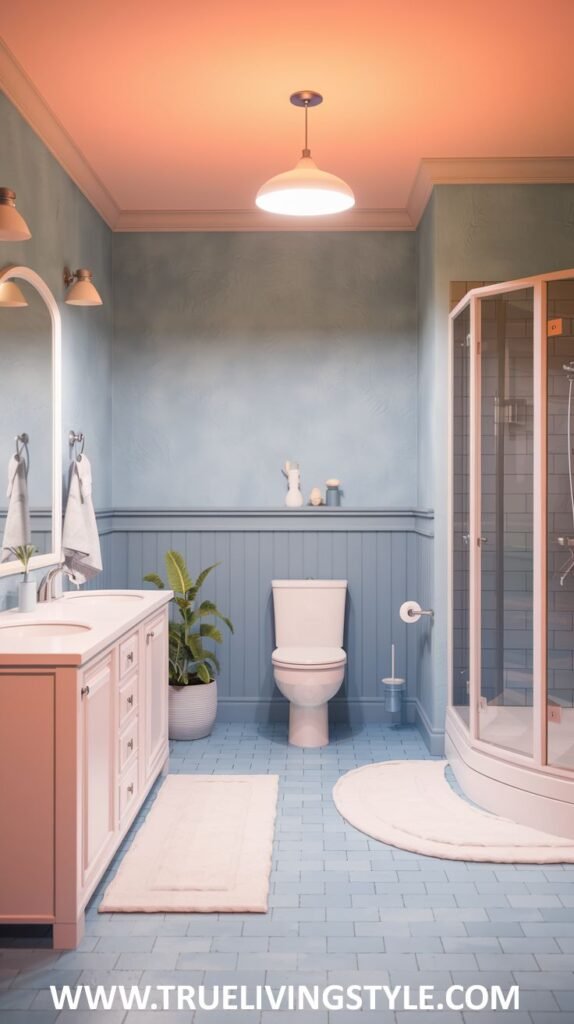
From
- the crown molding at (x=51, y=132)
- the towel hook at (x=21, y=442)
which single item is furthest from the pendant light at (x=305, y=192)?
the towel hook at (x=21, y=442)

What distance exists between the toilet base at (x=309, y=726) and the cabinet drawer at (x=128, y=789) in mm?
1280

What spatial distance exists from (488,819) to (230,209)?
3.16 m

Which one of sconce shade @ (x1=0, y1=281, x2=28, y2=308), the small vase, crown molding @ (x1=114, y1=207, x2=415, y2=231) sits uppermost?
crown molding @ (x1=114, y1=207, x2=415, y2=231)

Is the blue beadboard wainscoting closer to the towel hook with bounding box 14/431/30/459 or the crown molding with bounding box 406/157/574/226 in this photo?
the towel hook with bounding box 14/431/30/459

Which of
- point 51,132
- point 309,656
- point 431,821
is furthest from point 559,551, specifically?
point 51,132

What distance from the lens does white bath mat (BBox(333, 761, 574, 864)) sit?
289cm

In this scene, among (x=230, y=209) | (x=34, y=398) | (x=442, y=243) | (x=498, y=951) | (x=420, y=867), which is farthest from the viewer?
(x=230, y=209)

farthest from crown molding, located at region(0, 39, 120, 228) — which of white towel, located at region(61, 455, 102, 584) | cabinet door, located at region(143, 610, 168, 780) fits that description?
cabinet door, located at region(143, 610, 168, 780)

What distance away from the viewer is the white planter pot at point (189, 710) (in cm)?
423

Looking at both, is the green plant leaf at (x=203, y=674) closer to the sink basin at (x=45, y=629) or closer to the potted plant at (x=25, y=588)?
the potted plant at (x=25, y=588)

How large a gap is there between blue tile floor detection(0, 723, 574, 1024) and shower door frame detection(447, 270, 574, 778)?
19.8 inches

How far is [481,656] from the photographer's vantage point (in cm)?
343

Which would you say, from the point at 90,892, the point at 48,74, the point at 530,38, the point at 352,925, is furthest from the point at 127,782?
the point at 530,38

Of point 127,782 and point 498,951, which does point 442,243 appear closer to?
point 127,782
